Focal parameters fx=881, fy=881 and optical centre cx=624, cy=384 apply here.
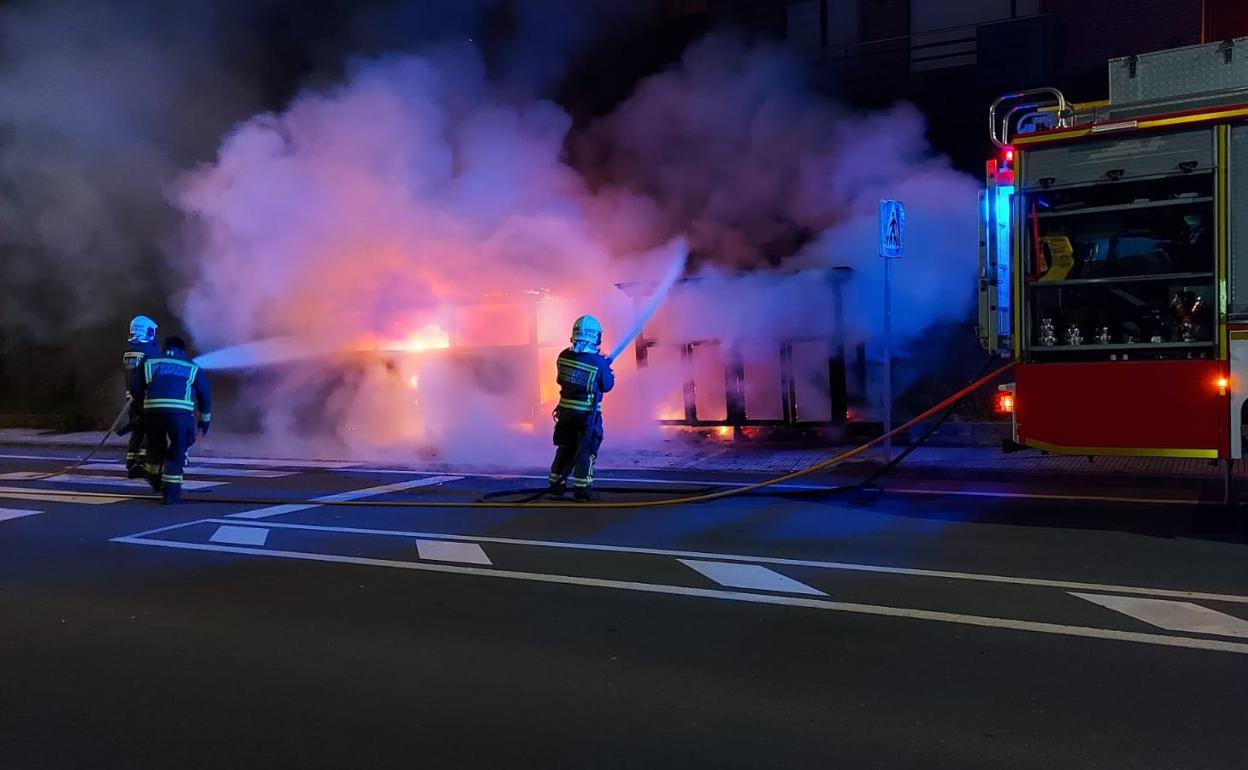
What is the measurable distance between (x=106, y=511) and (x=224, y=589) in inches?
132

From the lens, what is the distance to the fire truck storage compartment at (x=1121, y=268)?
215 inches

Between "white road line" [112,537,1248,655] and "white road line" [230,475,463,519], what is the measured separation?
1.19 metres

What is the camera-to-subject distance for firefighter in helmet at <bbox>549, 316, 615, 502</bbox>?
7.36 metres

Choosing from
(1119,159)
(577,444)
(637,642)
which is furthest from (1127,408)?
(577,444)

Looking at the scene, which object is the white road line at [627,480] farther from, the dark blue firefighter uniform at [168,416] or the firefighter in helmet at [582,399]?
the dark blue firefighter uniform at [168,416]

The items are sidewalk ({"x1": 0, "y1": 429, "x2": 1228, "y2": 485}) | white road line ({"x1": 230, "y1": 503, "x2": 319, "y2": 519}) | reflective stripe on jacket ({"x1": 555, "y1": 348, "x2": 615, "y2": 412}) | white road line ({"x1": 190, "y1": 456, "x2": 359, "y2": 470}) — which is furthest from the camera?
white road line ({"x1": 190, "y1": 456, "x2": 359, "y2": 470})

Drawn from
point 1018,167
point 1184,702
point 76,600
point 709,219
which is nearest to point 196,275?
point 709,219

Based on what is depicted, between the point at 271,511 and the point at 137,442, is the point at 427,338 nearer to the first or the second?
the point at 137,442

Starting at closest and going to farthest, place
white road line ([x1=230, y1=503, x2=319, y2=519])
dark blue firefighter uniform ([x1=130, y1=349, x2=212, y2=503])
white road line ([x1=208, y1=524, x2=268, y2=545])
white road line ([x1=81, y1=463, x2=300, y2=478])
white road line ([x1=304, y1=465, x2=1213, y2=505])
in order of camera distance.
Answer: white road line ([x1=208, y1=524, x2=268, y2=545]) < white road line ([x1=304, y1=465, x2=1213, y2=505]) < white road line ([x1=230, y1=503, x2=319, y2=519]) < dark blue firefighter uniform ([x1=130, y1=349, x2=212, y2=503]) < white road line ([x1=81, y1=463, x2=300, y2=478])

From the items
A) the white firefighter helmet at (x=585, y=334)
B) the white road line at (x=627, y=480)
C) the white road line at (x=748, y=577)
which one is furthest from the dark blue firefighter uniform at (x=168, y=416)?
the white road line at (x=748, y=577)

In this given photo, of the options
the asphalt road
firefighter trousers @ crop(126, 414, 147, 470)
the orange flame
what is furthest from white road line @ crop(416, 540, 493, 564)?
the orange flame

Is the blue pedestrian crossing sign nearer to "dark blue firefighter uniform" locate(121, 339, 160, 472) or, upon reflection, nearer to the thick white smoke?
the thick white smoke

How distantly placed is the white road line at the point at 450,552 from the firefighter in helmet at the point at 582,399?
1.78 m

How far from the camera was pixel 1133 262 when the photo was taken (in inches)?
224
